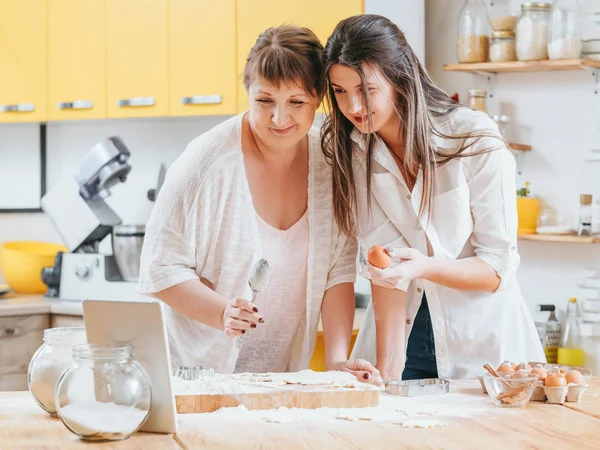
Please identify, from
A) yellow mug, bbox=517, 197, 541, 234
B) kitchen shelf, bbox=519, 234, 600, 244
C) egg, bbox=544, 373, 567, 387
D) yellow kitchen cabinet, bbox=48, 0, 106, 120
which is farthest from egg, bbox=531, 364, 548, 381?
yellow kitchen cabinet, bbox=48, 0, 106, 120

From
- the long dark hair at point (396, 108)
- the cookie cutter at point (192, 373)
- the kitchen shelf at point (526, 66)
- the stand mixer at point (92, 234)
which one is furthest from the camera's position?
the stand mixer at point (92, 234)

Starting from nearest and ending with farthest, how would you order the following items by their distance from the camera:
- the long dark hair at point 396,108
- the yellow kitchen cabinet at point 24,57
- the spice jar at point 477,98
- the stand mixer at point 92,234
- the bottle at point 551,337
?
the long dark hair at point 396,108, the bottle at point 551,337, the spice jar at point 477,98, the stand mixer at point 92,234, the yellow kitchen cabinet at point 24,57

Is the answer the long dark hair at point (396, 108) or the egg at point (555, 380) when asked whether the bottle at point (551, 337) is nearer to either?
the long dark hair at point (396, 108)

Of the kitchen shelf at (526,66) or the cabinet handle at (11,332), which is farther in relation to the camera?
the cabinet handle at (11,332)

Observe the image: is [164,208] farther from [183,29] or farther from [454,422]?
[183,29]

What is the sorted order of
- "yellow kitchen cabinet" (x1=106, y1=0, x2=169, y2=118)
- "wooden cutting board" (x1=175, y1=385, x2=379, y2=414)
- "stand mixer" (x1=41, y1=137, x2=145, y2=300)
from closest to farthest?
"wooden cutting board" (x1=175, y1=385, x2=379, y2=414) < "stand mixer" (x1=41, y1=137, x2=145, y2=300) < "yellow kitchen cabinet" (x1=106, y1=0, x2=169, y2=118)

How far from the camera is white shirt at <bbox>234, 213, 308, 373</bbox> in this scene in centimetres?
200

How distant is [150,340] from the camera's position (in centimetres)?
140

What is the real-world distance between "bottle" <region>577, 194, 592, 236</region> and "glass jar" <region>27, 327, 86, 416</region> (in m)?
1.97

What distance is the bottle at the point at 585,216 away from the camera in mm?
2963

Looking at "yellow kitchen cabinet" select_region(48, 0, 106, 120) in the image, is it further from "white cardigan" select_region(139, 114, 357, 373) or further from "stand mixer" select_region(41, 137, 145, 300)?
"white cardigan" select_region(139, 114, 357, 373)

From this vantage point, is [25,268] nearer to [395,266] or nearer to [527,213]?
[527,213]

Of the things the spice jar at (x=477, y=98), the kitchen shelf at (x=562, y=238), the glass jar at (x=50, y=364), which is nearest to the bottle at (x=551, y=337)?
the kitchen shelf at (x=562, y=238)

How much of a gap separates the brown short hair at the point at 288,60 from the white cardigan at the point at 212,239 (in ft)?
0.67
